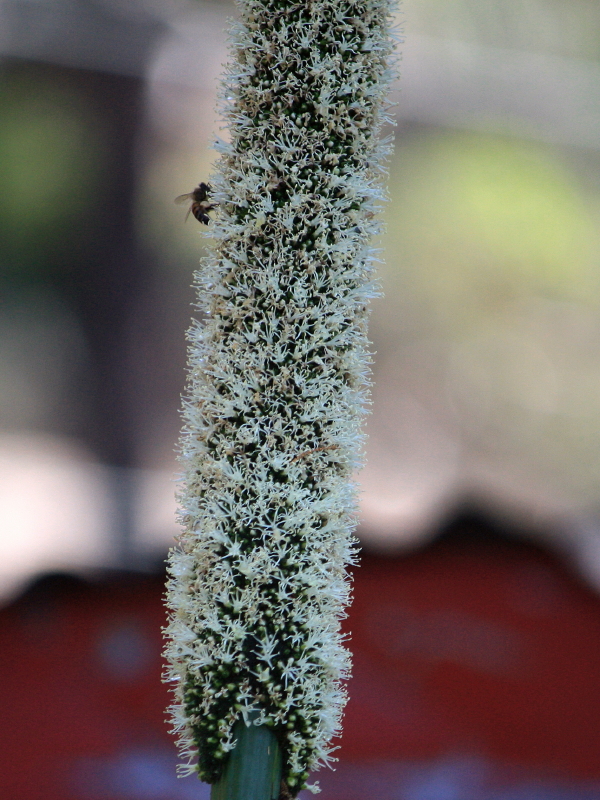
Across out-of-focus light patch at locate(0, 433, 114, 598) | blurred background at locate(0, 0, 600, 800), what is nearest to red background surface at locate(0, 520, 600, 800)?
blurred background at locate(0, 0, 600, 800)

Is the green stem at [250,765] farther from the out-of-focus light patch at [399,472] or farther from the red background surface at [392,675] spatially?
the out-of-focus light patch at [399,472]

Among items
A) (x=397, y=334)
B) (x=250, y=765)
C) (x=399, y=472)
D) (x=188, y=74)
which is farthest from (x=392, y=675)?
(x=188, y=74)

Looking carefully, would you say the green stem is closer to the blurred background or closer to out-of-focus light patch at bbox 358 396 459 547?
the blurred background

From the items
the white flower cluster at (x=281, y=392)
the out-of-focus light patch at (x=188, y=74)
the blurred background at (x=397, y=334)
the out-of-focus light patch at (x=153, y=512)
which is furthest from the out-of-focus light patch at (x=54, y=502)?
the white flower cluster at (x=281, y=392)

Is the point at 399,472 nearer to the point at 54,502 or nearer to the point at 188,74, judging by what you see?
the point at 54,502

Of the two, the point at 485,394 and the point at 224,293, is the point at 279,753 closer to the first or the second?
the point at 224,293

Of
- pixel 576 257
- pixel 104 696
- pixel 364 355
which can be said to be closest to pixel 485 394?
pixel 576 257
